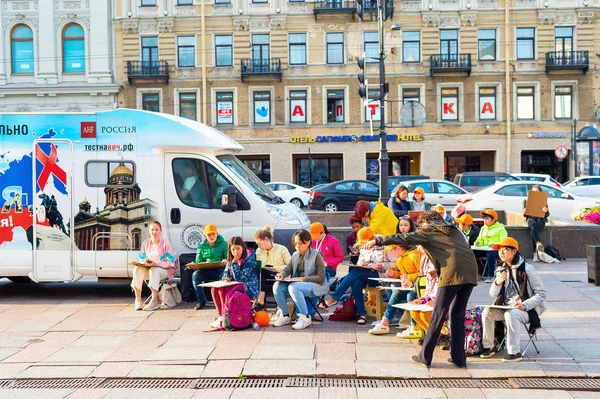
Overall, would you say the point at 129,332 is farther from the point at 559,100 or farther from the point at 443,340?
the point at 559,100

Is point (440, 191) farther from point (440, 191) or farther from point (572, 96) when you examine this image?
point (572, 96)

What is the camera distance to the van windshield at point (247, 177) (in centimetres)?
1293

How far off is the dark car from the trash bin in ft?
55.9

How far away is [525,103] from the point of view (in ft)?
134

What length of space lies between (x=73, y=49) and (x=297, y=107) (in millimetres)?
11940

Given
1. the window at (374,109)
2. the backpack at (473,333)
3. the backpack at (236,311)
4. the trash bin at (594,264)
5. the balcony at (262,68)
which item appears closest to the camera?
the backpack at (473,333)

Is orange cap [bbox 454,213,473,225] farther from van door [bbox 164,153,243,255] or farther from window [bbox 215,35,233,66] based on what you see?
window [bbox 215,35,233,66]

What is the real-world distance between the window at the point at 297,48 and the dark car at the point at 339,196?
39.5 feet

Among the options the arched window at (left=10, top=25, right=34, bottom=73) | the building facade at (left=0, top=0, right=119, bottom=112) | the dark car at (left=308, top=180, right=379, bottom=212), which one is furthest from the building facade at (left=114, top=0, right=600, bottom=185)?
the dark car at (left=308, top=180, right=379, bottom=212)

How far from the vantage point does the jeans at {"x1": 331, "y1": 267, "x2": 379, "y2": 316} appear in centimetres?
1070

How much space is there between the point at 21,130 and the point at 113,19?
30143 mm

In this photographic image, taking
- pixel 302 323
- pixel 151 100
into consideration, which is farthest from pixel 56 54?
Answer: pixel 302 323

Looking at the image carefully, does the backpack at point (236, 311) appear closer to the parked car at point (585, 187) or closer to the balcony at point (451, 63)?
the parked car at point (585, 187)

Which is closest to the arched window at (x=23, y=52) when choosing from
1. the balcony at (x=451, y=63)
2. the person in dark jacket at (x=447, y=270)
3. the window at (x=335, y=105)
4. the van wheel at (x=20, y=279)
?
the window at (x=335, y=105)
